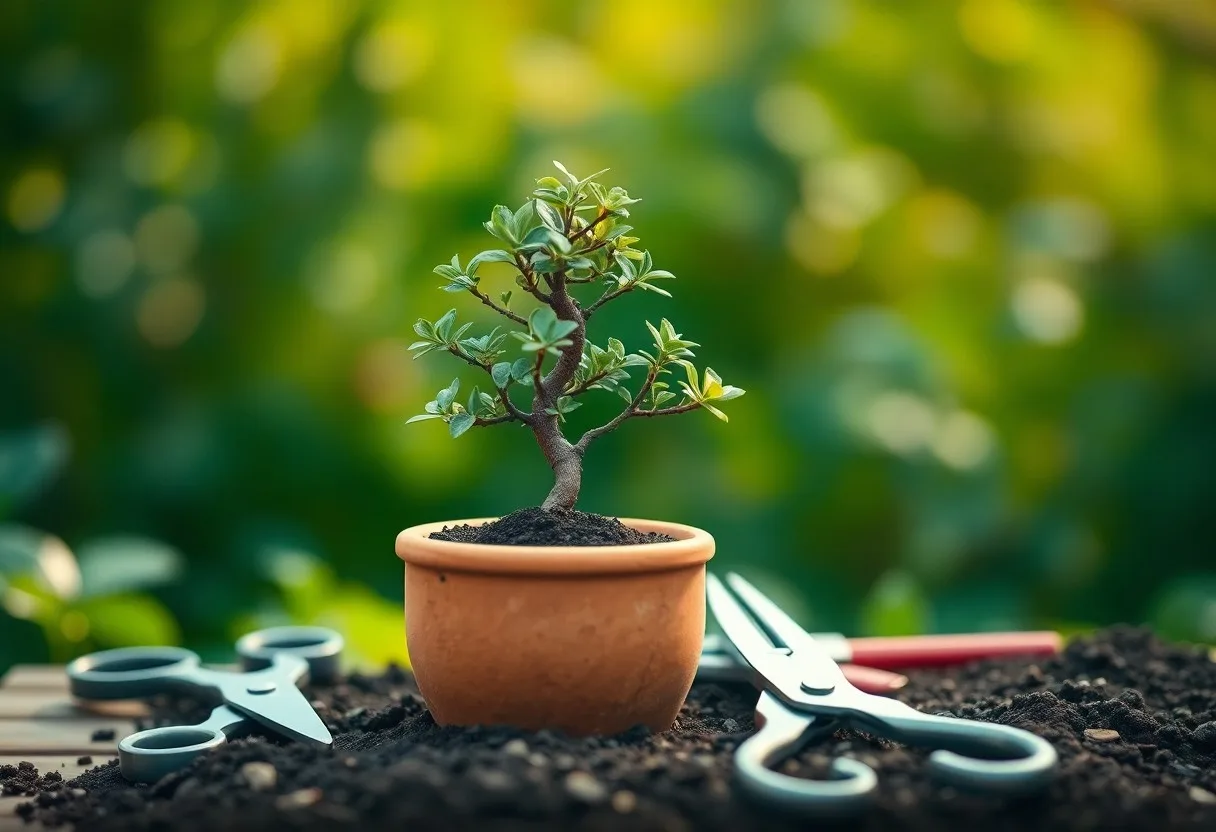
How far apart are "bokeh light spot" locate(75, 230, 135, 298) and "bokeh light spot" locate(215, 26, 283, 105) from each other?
532mm

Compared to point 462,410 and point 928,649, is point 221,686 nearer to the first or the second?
point 462,410

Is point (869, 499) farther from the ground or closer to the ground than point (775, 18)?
closer to the ground

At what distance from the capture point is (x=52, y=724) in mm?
1508

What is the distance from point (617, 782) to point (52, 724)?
0.98 metres

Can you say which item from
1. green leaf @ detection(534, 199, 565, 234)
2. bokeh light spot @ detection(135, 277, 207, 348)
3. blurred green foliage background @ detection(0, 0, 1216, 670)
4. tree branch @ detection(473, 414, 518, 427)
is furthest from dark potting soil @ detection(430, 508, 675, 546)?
bokeh light spot @ detection(135, 277, 207, 348)

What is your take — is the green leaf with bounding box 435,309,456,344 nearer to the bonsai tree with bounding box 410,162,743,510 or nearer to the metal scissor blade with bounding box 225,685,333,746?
the bonsai tree with bounding box 410,162,743,510

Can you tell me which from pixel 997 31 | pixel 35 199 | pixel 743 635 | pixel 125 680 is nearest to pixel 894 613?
pixel 743 635

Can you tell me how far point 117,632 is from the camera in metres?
2.26

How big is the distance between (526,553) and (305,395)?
2.12 meters

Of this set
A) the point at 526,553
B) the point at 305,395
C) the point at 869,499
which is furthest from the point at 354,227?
the point at 526,553

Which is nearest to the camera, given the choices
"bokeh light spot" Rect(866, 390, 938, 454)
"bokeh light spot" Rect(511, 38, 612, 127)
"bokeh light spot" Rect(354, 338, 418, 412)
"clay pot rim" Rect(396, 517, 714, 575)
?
"clay pot rim" Rect(396, 517, 714, 575)

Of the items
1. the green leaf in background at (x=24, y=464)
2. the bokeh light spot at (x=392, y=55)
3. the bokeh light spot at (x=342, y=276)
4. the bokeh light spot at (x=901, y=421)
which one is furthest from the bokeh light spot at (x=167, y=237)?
the bokeh light spot at (x=901, y=421)

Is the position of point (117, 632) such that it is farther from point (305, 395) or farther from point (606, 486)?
point (606, 486)

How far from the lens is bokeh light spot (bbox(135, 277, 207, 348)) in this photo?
3.04 metres
